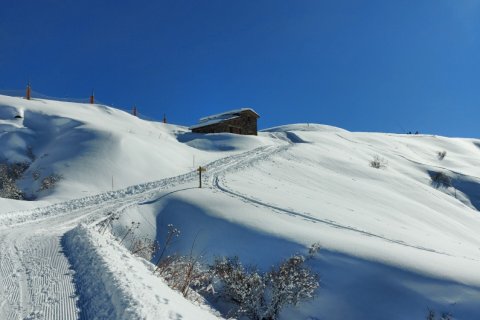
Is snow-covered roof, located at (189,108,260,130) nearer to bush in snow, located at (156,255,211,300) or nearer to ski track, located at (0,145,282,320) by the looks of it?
ski track, located at (0,145,282,320)

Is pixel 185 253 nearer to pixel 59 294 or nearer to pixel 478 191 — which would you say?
pixel 59 294

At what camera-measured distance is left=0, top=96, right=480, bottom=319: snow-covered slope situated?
8898 millimetres

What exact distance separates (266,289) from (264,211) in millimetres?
5489

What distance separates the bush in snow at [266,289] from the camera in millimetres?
8633

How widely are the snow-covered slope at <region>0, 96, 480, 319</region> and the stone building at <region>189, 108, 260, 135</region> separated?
749 cm

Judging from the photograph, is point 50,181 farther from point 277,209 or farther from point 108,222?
point 277,209

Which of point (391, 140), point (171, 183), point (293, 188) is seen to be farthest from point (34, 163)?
point (391, 140)

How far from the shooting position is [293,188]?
20.4 metres

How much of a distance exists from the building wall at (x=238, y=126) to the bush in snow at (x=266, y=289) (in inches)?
1414

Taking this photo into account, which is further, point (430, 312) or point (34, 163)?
point (34, 163)

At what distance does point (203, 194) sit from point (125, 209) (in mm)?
3235

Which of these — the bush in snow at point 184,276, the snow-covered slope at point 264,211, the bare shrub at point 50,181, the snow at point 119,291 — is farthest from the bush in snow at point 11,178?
the snow at point 119,291

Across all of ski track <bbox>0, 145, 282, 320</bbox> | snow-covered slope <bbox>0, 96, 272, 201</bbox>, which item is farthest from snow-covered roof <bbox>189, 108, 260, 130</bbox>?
ski track <bbox>0, 145, 282, 320</bbox>

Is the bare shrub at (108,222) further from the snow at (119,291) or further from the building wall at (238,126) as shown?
the building wall at (238,126)
